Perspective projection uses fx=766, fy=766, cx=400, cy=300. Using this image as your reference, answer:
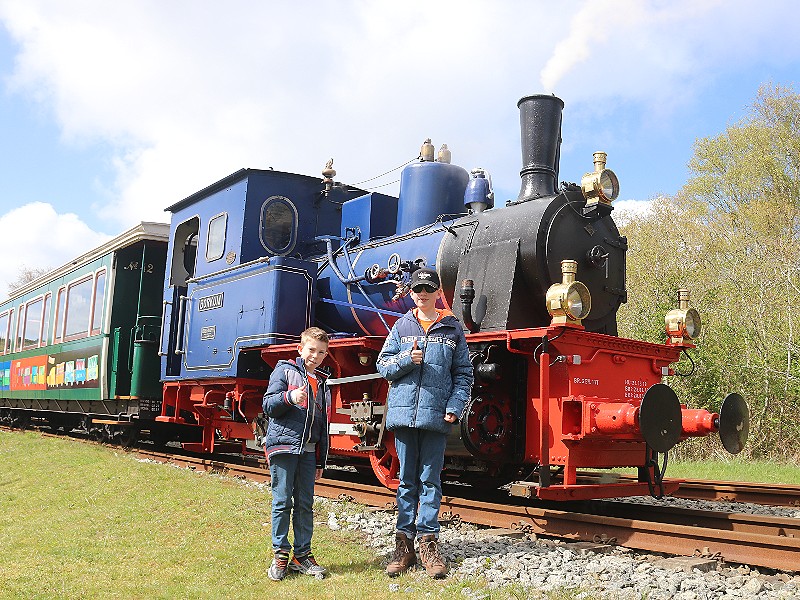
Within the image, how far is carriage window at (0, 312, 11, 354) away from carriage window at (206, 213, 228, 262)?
1016 cm

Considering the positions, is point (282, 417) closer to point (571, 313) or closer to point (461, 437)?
point (461, 437)

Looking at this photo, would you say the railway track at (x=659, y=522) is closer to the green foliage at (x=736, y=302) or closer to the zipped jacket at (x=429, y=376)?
the zipped jacket at (x=429, y=376)

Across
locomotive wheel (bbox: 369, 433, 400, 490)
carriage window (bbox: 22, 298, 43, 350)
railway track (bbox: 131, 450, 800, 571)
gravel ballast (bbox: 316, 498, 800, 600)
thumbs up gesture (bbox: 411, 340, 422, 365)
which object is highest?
carriage window (bbox: 22, 298, 43, 350)

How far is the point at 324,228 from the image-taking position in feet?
29.5

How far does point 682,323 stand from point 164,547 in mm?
4334

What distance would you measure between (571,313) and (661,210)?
1743cm

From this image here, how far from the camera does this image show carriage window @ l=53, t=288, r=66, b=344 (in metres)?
13.4

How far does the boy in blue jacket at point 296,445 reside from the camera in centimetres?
417

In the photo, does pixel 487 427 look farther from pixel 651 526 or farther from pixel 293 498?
pixel 293 498

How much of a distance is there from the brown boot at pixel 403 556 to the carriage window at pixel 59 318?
1076cm

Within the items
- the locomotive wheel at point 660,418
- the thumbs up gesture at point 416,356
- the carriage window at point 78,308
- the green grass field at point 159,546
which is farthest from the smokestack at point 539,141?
the carriage window at point 78,308

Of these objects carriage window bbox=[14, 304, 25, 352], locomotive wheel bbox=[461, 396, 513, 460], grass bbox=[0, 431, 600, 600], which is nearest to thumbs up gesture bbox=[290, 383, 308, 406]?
grass bbox=[0, 431, 600, 600]

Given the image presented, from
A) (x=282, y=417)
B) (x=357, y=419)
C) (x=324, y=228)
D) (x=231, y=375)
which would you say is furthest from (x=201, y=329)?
(x=282, y=417)

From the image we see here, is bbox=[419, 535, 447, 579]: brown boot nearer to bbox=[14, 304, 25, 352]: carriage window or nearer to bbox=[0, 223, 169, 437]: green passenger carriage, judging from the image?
bbox=[0, 223, 169, 437]: green passenger carriage
